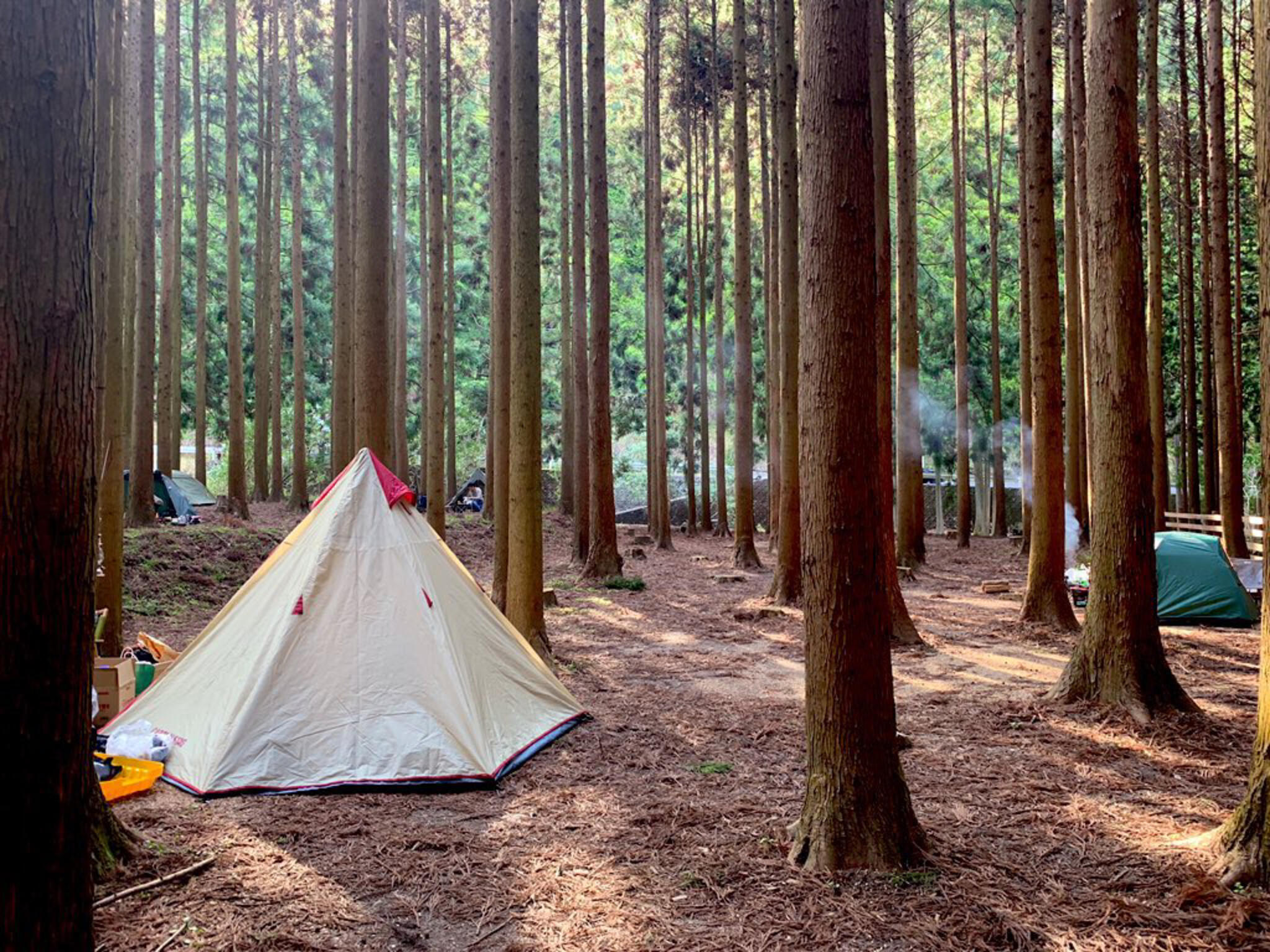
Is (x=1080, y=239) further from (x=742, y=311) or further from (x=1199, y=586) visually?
(x=1199, y=586)

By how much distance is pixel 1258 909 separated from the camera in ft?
11.1

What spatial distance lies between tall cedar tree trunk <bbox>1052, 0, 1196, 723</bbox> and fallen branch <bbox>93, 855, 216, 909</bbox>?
18.7 feet

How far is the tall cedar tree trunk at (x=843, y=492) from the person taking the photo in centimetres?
400

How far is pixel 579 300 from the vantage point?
1636 cm

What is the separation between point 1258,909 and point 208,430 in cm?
3752

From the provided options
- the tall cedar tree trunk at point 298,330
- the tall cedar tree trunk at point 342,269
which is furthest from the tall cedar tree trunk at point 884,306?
the tall cedar tree trunk at point 298,330

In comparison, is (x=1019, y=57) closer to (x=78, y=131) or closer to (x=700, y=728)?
(x=700, y=728)

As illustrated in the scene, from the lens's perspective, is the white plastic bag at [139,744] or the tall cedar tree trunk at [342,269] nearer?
the white plastic bag at [139,744]

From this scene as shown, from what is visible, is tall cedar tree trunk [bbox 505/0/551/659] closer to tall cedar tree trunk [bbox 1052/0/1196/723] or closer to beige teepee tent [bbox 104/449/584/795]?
beige teepee tent [bbox 104/449/584/795]

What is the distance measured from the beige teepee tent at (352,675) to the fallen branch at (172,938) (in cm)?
179

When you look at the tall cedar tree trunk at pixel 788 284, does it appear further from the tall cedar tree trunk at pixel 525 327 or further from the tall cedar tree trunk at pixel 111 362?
the tall cedar tree trunk at pixel 111 362

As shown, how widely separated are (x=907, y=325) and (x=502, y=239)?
675 cm

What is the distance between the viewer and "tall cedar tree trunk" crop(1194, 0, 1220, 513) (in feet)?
52.9

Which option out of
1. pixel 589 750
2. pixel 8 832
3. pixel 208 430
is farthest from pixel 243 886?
pixel 208 430
